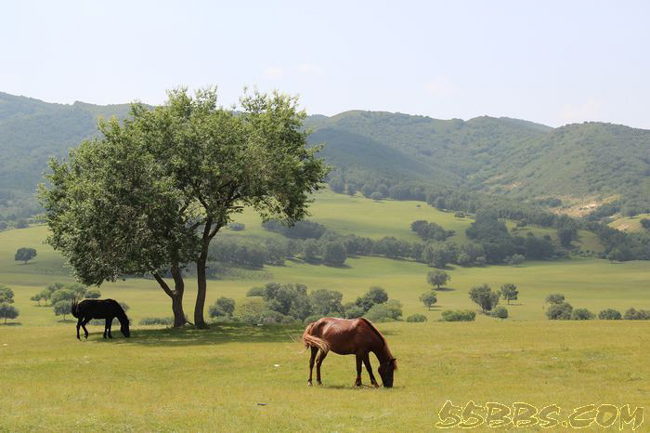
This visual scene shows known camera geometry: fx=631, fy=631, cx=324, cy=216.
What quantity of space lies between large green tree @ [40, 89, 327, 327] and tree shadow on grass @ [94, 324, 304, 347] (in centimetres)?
276

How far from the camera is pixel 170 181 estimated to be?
4362 cm

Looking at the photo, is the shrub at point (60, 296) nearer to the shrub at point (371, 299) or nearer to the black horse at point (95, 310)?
the shrub at point (371, 299)

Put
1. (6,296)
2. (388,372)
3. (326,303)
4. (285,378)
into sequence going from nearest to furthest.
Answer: (388,372), (285,378), (6,296), (326,303)

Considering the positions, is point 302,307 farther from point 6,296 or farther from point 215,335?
point 215,335

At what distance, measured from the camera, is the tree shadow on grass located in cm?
4091

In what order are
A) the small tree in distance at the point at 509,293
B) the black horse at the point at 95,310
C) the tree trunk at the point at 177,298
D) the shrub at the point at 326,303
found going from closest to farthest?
the black horse at the point at 95,310, the tree trunk at the point at 177,298, the shrub at the point at 326,303, the small tree in distance at the point at 509,293

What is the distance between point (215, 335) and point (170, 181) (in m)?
11.2

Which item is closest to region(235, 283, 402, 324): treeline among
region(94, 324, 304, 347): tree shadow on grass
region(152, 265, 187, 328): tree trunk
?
region(94, 324, 304, 347): tree shadow on grass

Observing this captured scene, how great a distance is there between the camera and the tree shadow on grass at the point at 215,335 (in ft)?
134

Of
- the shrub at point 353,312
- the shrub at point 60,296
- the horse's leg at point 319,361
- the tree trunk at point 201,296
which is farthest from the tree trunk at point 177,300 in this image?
the shrub at point 60,296

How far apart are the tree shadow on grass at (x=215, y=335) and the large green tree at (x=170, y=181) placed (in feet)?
9.06

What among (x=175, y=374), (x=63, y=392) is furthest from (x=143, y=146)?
(x=63, y=392)

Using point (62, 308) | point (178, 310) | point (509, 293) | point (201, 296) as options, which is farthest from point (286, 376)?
point (509, 293)

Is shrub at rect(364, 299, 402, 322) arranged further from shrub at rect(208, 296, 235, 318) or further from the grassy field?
the grassy field
